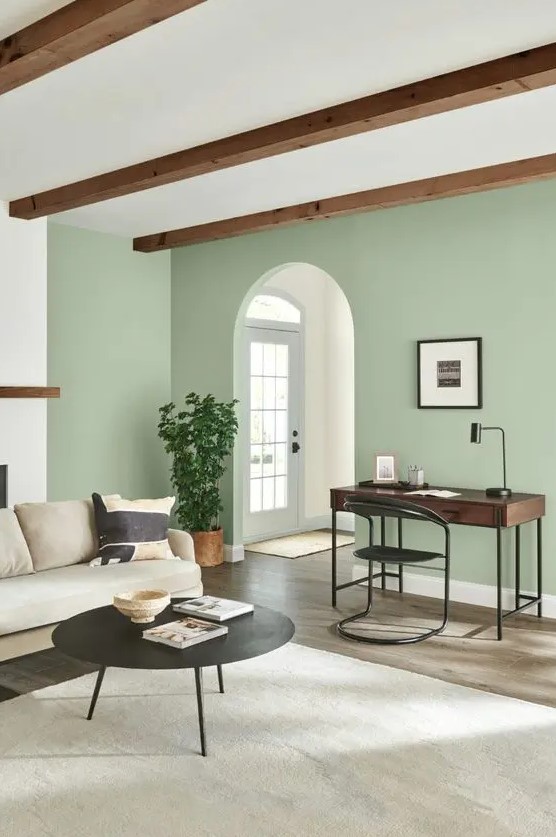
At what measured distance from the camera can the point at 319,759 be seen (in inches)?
113

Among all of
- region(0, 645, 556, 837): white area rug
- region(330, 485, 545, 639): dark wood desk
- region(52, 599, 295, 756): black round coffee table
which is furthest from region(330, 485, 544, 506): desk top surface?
region(52, 599, 295, 756): black round coffee table

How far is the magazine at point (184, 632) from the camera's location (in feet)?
9.70

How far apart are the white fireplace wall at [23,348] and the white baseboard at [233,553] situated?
1591 mm

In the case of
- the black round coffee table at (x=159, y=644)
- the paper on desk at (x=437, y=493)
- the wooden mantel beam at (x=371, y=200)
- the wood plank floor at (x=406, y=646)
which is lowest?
the wood plank floor at (x=406, y=646)

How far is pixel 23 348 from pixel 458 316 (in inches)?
118

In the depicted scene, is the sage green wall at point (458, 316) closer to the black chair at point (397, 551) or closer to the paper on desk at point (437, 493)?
the paper on desk at point (437, 493)

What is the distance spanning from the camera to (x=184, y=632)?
3.04m

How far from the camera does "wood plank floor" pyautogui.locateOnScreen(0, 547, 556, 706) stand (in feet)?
12.2

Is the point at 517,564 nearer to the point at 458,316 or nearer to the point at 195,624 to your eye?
the point at 458,316

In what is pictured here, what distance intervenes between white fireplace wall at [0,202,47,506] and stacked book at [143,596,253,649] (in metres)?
2.53

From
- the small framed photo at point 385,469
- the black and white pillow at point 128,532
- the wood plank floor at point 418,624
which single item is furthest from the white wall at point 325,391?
the black and white pillow at point 128,532

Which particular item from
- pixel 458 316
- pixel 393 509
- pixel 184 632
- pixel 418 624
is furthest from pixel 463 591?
pixel 184 632

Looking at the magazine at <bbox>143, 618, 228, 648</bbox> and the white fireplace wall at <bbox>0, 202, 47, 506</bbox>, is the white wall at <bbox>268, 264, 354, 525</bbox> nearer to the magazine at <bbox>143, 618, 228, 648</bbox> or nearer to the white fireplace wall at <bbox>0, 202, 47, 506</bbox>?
the white fireplace wall at <bbox>0, 202, 47, 506</bbox>

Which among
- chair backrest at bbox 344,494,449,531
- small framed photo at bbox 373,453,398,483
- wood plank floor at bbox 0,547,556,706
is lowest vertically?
wood plank floor at bbox 0,547,556,706
